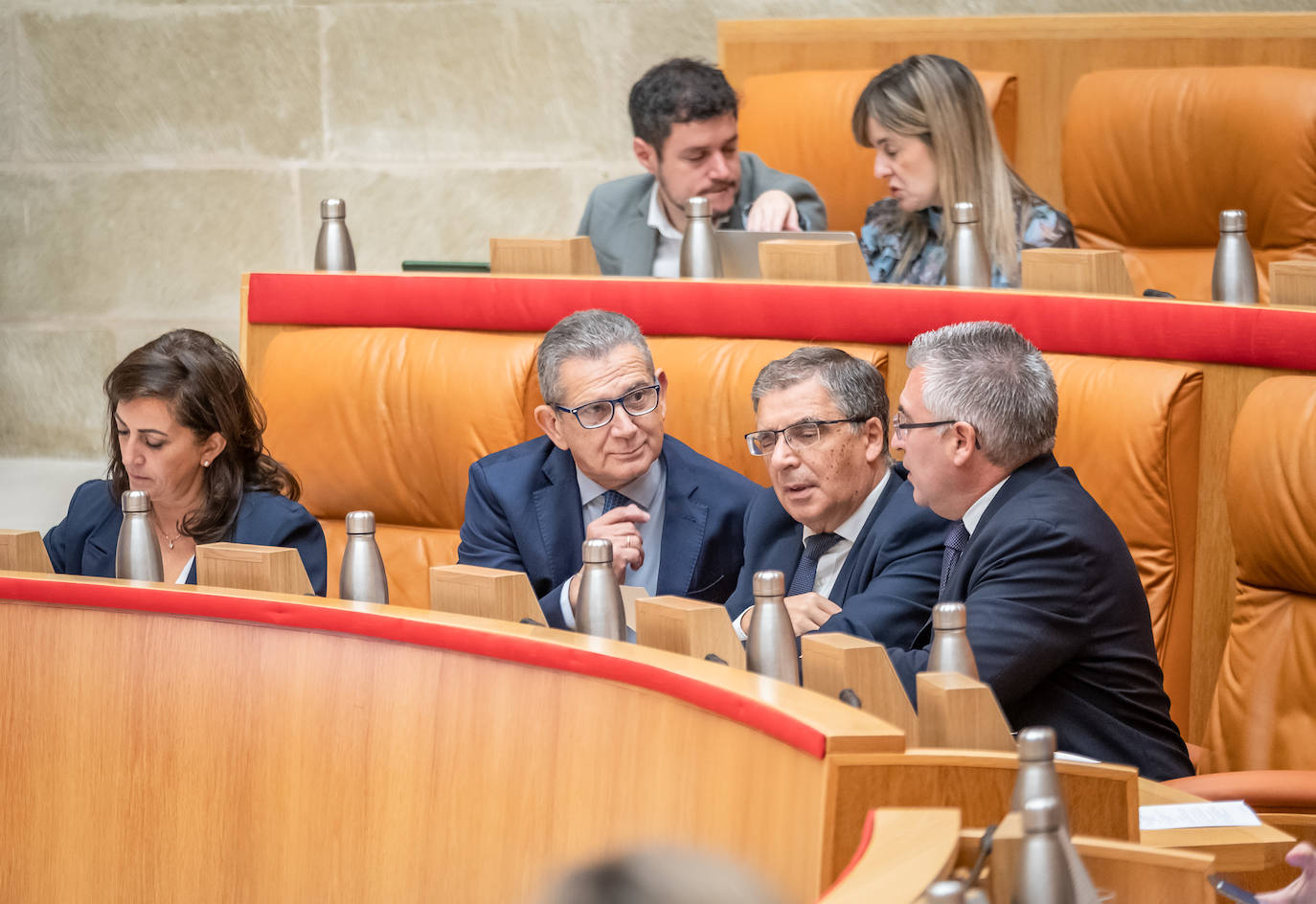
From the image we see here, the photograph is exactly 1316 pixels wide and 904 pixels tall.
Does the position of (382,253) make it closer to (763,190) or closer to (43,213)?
(43,213)

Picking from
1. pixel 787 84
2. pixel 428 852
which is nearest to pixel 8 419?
pixel 787 84

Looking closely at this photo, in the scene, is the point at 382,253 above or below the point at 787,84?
below

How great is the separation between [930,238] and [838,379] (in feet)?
3.30

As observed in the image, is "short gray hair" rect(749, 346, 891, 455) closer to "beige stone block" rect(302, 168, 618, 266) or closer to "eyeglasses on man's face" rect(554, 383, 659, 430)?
"eyeglasses on man's face" rect(554, 383, 659, 430)

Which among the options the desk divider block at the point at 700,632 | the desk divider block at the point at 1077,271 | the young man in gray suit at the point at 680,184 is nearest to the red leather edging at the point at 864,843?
the desk divider block at the point at 700,632

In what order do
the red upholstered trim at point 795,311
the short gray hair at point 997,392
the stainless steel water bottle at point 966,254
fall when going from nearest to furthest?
the short gray hair at point 997,392 < the red upholstered trim at point 795,311 < the stainless steel water bottle at point 966,254

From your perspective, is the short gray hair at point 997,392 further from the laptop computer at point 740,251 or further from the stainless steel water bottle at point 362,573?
the laptop computer at point 740,251

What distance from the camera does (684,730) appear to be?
1.31m

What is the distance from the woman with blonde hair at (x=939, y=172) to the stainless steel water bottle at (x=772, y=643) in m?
1.56

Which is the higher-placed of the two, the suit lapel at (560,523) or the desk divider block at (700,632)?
the suit lapel at (560,523)

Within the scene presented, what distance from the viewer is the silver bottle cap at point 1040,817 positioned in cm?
95

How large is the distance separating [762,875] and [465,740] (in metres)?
0.40

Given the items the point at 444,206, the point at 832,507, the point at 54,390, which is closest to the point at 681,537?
the point at 832,507

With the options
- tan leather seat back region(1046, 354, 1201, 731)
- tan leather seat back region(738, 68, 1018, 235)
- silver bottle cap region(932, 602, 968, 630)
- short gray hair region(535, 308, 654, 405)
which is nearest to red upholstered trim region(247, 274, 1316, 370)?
tan leather seat back region(1046, 354, 1201, 731)
